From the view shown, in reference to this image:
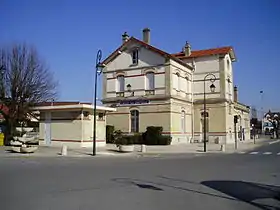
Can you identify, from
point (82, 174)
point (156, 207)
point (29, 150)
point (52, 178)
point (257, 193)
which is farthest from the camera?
point (29, 150)

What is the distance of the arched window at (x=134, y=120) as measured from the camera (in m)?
40.6

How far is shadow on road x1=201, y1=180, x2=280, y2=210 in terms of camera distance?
8.61 meters

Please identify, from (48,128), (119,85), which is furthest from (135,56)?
(48,128)

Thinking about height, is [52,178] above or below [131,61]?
below

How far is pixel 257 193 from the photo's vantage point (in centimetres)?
940

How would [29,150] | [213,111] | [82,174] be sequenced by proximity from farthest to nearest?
[213,111] → [29,150] → [82,174]

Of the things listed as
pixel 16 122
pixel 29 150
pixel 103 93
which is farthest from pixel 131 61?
pixel 29 150

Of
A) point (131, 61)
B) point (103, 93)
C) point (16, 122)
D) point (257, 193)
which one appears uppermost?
point (131, 61)

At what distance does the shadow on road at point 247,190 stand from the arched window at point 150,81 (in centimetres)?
2900

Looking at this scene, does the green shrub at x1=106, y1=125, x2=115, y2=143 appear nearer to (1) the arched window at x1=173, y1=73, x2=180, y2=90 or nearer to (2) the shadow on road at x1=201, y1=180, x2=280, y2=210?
(1) the arched window at x1=173, y1=73, x2=180, y2=90

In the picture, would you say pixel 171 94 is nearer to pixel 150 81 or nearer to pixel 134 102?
pixel 150 81

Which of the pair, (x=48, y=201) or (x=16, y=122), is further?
(x=16, y=122)

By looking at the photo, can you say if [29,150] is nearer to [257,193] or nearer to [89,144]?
[89,144]

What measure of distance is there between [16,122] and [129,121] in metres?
12.5
